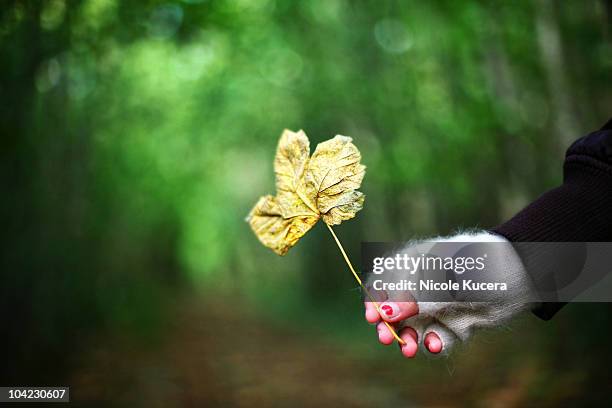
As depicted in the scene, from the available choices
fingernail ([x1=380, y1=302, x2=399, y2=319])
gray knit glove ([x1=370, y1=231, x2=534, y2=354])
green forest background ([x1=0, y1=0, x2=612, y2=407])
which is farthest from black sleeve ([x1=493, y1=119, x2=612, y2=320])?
fingernail ([x1=380, y1=302, x2=399, y2=319])

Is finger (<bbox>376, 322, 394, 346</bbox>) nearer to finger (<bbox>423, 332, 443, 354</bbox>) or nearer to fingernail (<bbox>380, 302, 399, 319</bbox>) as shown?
fingernail (<bbox>380, 302, 399, 319</bbox>)

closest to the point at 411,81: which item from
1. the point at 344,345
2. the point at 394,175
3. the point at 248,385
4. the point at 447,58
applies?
the point at 447,58

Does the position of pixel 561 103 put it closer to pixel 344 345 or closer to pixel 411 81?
pixel 411 81

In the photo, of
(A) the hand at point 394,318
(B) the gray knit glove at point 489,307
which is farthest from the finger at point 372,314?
(B) the gray knit glove at point 489,307

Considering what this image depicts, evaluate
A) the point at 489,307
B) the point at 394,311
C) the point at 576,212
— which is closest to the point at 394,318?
the point at 394,311

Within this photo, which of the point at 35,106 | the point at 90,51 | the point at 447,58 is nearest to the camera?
the point at 35,106

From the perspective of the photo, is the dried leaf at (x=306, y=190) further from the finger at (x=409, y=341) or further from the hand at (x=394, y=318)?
the finger at (x=409, y=341)

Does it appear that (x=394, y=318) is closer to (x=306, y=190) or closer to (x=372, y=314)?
(x=372, y=314)
